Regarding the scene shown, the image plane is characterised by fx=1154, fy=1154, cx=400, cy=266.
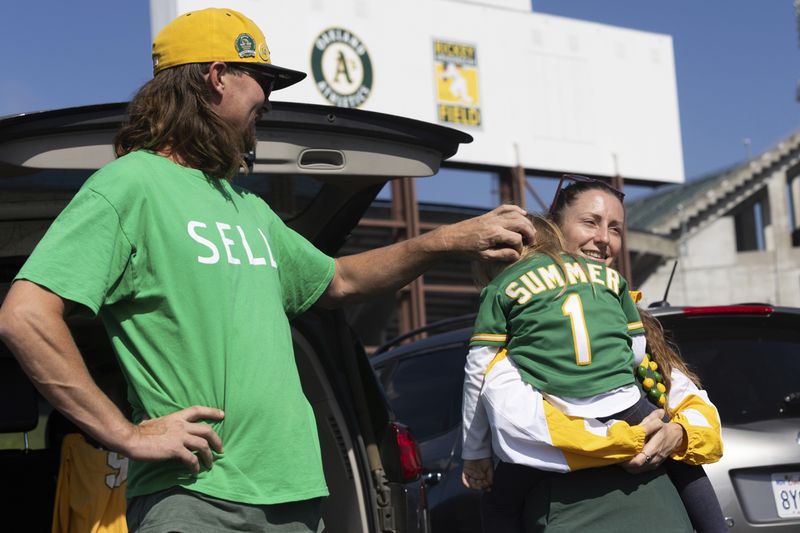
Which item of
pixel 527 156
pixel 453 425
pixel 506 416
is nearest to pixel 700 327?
pixel 453 425

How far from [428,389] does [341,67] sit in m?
28.2

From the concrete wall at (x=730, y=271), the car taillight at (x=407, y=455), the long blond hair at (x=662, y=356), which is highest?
the concrete wall at (x=730, y=271)

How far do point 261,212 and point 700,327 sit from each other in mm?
2790

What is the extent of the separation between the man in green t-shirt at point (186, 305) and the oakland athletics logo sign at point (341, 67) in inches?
1196

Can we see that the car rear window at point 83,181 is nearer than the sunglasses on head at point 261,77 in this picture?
No

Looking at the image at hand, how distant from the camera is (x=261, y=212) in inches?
116

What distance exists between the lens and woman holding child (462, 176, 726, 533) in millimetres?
3133

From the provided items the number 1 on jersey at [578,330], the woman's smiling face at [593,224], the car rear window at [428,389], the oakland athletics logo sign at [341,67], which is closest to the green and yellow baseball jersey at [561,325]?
the number 1 on jersey at [578,330]

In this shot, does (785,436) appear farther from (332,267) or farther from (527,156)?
(527,156)

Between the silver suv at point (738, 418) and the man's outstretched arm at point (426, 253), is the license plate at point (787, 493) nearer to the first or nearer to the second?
the silver suv at point (738, 418)

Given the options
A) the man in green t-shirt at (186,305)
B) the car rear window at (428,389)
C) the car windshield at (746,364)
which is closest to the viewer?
the man in green t-shirt at (186,305)

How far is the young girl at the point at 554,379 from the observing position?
312cm

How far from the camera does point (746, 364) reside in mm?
5184

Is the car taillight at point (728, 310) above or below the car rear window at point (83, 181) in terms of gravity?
below
